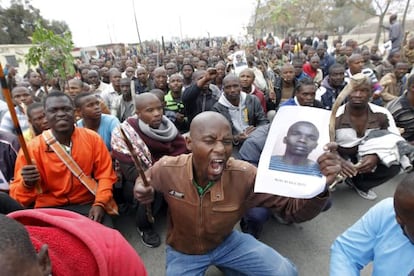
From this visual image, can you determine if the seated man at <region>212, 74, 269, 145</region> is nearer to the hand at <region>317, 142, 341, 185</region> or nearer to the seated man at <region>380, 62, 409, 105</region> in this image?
the seated man at <region>380, 62, 409, 105</region>

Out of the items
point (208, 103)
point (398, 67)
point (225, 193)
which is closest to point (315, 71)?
point (398, 67)

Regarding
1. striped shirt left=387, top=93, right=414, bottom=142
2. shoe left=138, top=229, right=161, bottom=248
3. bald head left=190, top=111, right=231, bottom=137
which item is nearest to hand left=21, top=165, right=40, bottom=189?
shoe left=138, top=229, right=161, bottom=248

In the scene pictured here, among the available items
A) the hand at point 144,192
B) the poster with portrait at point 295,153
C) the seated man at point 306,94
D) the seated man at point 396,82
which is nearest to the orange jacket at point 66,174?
the hand at point 144,192

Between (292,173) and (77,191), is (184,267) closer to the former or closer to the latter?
(292,173)

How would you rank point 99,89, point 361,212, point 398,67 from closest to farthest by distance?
point 361,212 < point 398,67 < point 99,89

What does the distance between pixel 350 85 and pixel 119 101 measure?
14.8 ft

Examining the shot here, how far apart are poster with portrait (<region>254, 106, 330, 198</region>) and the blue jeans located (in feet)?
2.29

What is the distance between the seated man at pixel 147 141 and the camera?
2755 mm

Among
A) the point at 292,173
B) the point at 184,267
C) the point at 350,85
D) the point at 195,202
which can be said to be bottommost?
the point at 184,267

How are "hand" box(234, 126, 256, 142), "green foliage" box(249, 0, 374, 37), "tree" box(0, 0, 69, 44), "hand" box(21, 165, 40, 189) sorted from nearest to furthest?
"hand" box(21, 165, 40, 189), "hand" box(234, 126, 256, 142), "green foliage" box(249, 0, 374, 37), "tree" box(0, 0, 69, 44)

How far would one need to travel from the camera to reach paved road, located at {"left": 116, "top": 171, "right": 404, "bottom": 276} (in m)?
2.48

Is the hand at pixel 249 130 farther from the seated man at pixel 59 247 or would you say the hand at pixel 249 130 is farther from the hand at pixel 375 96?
the seated man at pixel 59 247

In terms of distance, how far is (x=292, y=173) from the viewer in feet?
4.71

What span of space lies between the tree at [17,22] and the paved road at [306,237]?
30914mm
